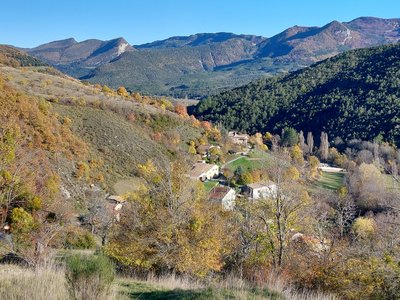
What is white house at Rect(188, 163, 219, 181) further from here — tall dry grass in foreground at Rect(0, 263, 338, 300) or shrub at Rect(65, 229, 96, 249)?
tall dry grass in foreground at Rect(0, 263, 338, 300)

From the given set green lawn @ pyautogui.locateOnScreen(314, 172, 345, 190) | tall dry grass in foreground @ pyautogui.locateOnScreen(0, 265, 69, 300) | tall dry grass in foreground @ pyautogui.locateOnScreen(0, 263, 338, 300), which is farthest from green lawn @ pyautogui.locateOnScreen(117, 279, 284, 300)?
green lawn @ pyautogui.locateOnScreen(314, 172, 345, 190)

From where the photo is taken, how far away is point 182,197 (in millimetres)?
14875

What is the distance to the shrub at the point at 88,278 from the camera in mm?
3867

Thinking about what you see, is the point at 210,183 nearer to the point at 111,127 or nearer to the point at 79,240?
the point at 111,127

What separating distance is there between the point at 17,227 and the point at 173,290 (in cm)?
1372

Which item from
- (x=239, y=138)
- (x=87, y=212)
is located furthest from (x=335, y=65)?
(x=87, y=212)

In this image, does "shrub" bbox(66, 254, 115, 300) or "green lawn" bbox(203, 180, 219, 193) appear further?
"green lawn" bbox(203, 180, 219, 193)

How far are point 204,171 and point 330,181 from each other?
893 inches

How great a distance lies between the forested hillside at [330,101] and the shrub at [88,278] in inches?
3219

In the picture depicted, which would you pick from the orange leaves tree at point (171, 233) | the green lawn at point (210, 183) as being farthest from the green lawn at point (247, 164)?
the orange leaves tree at point (171, 233)

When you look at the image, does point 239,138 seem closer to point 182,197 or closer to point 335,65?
point 335,65

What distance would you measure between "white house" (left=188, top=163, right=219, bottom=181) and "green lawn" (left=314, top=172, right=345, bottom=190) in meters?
15.8

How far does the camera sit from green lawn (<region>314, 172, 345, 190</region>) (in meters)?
59.6

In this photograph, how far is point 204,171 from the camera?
178 ft
